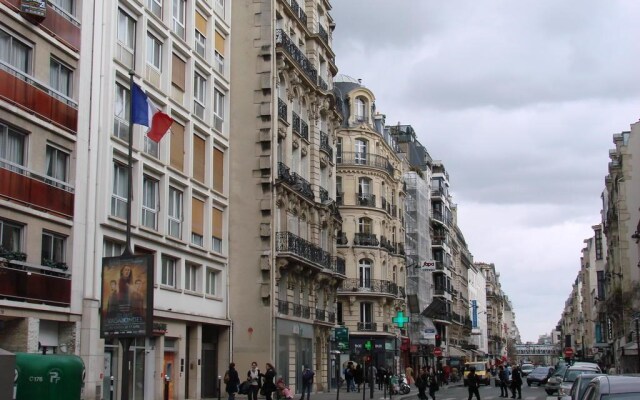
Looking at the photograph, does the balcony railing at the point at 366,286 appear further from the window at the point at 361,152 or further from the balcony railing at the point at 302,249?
the balcony railing at the point at 302,249

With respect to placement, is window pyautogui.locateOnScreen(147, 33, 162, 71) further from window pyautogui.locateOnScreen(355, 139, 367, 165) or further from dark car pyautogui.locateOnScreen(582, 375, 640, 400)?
window pyautogui.locateOnScreen(355, 139, 367, 165)

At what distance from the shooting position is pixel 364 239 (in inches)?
2591

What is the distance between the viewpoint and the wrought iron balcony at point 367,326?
65938 millimetres

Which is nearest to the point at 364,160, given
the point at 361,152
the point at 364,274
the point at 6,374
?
the point at 361,152

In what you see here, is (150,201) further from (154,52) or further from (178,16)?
(178,16)

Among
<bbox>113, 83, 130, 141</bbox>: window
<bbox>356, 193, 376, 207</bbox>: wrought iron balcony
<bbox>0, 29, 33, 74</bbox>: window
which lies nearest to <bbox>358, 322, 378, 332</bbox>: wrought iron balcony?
<bbox>356, 193, 376, 207</bbox>: wrought iron balcony

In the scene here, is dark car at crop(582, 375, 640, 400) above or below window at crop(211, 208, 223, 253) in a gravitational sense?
below

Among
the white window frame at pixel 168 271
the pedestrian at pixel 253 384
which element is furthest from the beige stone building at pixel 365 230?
the pedestrian at pixel 253 384

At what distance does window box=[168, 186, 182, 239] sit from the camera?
1390 inches

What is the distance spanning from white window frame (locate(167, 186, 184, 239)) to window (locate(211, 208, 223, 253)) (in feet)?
10.9

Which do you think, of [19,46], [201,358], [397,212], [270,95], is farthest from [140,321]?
[397,212]

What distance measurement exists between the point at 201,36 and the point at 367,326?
32.3 metres

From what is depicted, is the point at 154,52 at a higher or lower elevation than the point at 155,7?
lower

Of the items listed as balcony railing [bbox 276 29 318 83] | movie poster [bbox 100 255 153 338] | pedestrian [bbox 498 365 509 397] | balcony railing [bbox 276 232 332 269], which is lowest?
pedestrian [bbox 498 365 509 397]
